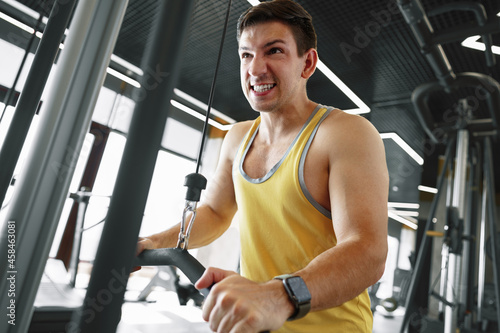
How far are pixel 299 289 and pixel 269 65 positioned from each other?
3.04 ft

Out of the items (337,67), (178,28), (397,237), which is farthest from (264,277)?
(397,237)

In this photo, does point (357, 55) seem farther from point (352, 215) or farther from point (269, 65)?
point (352, 215)

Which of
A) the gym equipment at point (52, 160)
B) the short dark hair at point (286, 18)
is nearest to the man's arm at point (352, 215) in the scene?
the short dark hair at point (286, 18)

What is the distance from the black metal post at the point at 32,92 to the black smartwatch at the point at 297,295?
61cm

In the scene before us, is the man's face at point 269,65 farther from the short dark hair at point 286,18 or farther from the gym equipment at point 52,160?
the gym equipment at point 52,160

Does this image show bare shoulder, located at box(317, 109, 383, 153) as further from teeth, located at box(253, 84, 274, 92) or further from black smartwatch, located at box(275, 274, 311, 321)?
black smartwatch, located at box(275, 274, 311, 321)

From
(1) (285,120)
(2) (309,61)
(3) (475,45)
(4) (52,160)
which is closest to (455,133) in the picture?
(3) (475,45)

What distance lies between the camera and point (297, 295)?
26.8 inches

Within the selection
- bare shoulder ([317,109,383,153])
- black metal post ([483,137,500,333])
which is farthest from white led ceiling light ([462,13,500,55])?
bare shoulder ([317,109,383,153])

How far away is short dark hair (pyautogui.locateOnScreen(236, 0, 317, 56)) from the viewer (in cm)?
138

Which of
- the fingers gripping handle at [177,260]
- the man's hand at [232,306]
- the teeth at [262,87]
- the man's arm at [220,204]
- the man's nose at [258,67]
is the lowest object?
the man's hand at [232,306]

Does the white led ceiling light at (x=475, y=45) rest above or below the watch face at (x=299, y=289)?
above

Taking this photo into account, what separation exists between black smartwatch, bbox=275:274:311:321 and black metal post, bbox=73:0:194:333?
1.49ft

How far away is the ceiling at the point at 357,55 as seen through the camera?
3.30m
